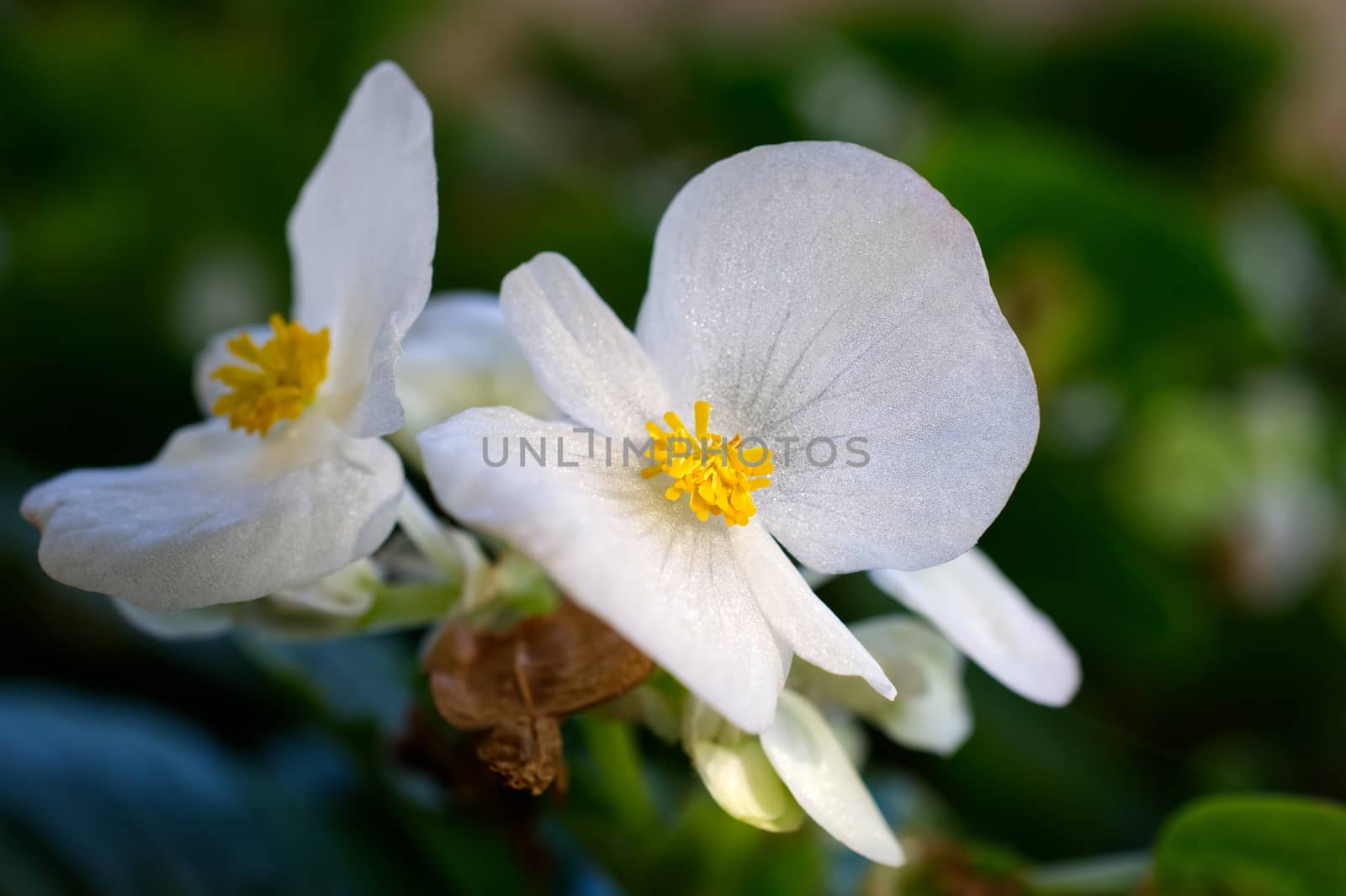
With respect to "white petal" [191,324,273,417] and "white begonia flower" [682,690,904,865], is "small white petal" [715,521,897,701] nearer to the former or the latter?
"white begonia flower" [682,690,904,865]

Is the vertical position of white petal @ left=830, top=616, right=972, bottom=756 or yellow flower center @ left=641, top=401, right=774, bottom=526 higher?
yellow flower center @ left=641, top=401, right=774, bottom=526

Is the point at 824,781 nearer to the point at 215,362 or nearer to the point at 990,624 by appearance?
the point at 990,624

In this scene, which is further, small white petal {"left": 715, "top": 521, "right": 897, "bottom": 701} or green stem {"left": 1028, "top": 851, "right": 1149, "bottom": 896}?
green stem {"left": 1028, "top": 851, "right": 1149, "bottom": 896}

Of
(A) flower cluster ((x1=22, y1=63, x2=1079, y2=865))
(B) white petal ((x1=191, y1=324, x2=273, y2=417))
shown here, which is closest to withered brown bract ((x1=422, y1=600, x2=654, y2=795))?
(A) flower cluster ((x1=22, y1=63, x2=1079, y2=865))

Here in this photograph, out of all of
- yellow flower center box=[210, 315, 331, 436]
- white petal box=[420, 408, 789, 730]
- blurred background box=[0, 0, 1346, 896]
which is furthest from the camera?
blurred background box=[0, 0, 1346, 896]

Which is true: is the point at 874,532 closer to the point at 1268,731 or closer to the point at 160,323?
the point at 1268,731

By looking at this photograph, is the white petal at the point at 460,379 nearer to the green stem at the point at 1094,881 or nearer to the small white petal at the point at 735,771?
the small white petal at the point at 735,771

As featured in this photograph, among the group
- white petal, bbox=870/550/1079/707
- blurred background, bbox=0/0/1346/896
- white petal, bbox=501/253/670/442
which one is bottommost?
blurred background, bbox=0/0/1346/896
